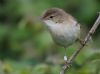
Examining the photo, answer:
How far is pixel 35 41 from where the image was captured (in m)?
7.36

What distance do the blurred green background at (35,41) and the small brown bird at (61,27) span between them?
30 centimetres

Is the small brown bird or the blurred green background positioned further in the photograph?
the blurred green background

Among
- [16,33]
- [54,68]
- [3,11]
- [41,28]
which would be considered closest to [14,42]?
[16,33]

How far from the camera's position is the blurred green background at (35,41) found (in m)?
5.25

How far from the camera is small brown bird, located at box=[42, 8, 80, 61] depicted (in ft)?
15.4

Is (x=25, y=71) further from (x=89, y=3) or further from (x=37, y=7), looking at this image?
(x=89, y=3)

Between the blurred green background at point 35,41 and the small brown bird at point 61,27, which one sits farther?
the blurred green background at point 35,41

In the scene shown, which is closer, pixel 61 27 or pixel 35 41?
pixel 61 27

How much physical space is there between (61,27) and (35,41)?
261 cm

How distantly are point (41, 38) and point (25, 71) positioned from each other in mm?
2122

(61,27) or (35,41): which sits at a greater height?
(61,27)

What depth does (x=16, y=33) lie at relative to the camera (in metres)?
8.18

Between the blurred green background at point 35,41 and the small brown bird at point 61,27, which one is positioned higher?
the small brown bird at point 61,27

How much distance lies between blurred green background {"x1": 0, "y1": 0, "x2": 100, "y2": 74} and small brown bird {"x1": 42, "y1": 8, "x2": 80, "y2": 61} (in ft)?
0.99
